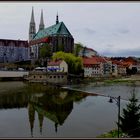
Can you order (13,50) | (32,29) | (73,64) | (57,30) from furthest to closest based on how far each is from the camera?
(32,29) < (13,50) < (57,30) < (73,64)

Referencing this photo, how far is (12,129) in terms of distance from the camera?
39.5ft

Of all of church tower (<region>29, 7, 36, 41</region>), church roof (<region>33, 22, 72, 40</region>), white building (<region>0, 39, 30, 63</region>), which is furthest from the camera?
church tower (<region>29, 7, 36, 41</region>)

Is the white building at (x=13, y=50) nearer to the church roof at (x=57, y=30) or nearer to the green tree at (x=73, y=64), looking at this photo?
the church roof at (x=57, y=30)

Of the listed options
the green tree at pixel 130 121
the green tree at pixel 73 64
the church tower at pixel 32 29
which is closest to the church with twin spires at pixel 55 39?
the church tower at pixel 32 29

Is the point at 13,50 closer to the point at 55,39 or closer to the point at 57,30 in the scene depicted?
the point at 55,39

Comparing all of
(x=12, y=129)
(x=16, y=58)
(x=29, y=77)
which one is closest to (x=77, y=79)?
(x=29, y=77)

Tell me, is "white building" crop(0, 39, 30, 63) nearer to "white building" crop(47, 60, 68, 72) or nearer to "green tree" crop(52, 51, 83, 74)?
"white building" crop(47, 60, 68, 72)

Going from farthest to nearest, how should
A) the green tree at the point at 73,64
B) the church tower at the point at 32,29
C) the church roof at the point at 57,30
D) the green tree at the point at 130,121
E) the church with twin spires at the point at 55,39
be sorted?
the church tower at the point at 32,29, the church roof at the point at 57,30, the church with twin spires at the point at 55,39, the green tree at the point at 73,64, the green tree at the point at 130,121

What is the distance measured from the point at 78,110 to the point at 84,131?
5.60 meters

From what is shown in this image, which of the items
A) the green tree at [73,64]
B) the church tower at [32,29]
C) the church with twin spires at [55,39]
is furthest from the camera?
the church tower at [32,29]

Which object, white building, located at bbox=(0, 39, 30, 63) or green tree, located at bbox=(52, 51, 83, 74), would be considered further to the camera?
A: white building, located at bbox=(0, 39, 30, 63)

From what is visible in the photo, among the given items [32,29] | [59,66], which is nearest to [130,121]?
[59,66]

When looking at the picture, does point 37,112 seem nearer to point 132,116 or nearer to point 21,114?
point 21,114

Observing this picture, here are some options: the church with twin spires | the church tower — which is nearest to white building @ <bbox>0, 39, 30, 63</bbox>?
the church with twin spires
